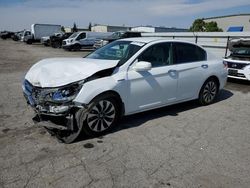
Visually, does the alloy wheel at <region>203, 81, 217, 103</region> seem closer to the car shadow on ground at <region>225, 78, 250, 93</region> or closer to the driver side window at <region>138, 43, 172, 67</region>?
the driver side window at <region>138, 43, 172, 67</region>

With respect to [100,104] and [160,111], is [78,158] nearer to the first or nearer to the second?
[100,104]

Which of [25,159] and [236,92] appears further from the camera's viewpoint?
[236,92]

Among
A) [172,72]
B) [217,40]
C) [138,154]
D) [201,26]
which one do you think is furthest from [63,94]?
[201,26]

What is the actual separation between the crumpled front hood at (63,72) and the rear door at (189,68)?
153 centimetres

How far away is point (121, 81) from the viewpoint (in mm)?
4074

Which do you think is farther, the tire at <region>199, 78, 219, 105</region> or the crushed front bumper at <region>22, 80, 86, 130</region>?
the tire at <region>199, 78, 219, 105</region>

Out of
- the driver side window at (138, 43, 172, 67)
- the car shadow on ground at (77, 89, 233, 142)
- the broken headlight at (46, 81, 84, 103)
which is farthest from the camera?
the driver side window at (138, 43, 172, 67)

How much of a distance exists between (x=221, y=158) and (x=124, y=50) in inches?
100

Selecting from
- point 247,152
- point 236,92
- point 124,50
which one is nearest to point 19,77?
point 124,50

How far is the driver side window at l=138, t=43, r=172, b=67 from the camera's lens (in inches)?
180

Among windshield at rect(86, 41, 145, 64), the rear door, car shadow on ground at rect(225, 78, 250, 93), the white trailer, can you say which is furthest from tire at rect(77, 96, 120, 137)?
the white trailer

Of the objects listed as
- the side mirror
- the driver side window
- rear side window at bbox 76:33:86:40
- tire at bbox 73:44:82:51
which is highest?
rear side window at bbox 76:33:86:40

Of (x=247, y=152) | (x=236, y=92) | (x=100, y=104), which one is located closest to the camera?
(x=247, y=152)

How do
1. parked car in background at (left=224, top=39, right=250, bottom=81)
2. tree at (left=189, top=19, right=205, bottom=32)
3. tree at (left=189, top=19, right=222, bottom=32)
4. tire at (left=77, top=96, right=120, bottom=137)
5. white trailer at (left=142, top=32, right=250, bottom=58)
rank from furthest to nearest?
tree at (left=189, top=19, right=205, bottom=32) < tree at (left=189, top=19, right=222, bottom=32) < white trailer at (left=142, top=32, right=250, bottom=58) < parked car in background at (left=224, top=39, right=250, bottom=81) < tire at (left=77, top=96, right=120, bottom=137)
